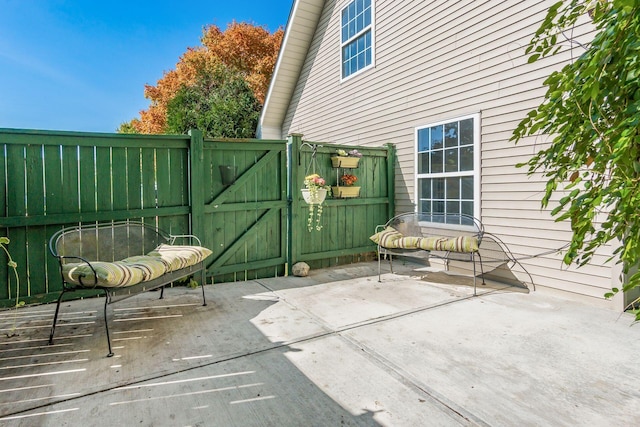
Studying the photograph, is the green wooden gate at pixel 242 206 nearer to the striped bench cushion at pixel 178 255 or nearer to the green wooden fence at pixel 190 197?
the green wooden fence at pixel 190 197

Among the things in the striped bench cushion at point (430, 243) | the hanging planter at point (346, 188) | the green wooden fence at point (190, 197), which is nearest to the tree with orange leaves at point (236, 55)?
the hanging planter at point (346, 188)

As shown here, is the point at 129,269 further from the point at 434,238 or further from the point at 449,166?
the point at 449,166

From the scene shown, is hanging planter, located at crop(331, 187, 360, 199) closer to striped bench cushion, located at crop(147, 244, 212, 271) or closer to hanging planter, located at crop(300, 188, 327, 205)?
hanging planter, located at crop(300, 188, 327, 205)

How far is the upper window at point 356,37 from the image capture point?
627 cm

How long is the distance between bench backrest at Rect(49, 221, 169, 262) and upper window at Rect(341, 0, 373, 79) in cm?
476

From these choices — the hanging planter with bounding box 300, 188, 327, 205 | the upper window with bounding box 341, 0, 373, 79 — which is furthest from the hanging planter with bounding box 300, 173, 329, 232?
the upper window with bounding box 341, 0, 373, 79

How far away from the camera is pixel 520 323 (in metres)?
2.90

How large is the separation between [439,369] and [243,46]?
1861 centimetres

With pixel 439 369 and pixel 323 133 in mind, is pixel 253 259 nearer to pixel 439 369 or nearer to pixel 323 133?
pixel 439 369

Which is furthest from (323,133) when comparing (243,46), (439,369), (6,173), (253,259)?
(243,46)

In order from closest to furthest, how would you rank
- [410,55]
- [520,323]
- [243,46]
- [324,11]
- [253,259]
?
[520,323], [253,259], [410,55], [324,11], [243,46]

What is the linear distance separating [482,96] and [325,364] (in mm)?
3729

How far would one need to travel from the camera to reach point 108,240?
3367 millimetres

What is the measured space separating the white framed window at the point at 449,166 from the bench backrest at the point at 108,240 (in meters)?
3.60
